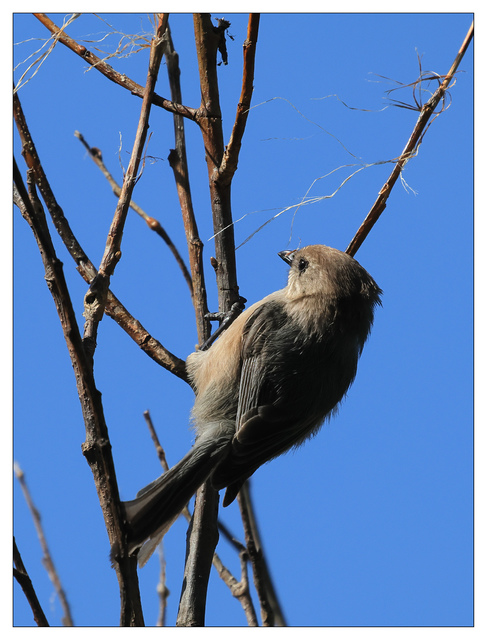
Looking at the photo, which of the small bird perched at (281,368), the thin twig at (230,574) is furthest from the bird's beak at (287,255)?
the thin twig at (230,574)

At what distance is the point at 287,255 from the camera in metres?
3.20

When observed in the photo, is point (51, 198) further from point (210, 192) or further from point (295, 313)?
point (295, 313)

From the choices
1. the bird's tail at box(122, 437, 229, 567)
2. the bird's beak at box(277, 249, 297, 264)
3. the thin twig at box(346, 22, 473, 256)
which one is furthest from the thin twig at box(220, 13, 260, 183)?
the bird's tail at box(122, 437, 229, 567)

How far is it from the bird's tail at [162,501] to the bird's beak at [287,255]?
1.07 metres

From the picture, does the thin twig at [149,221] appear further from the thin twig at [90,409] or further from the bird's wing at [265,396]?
the thin twig at [90,409]

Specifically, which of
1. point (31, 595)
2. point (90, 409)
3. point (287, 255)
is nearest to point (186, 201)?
point (287, 255)

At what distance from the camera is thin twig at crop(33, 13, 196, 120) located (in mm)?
2490

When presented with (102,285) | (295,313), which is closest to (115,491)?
(102,285)

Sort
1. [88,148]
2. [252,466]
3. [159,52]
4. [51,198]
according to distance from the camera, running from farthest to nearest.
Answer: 1. [88,148]
2. [252,466]
3. [159,52]
4. [51,198]

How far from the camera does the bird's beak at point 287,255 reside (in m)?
3.18

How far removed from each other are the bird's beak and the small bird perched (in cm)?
17

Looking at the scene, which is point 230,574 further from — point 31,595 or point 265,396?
point 31,595

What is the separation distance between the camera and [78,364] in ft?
5.07

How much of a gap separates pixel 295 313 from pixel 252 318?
0.64ft
